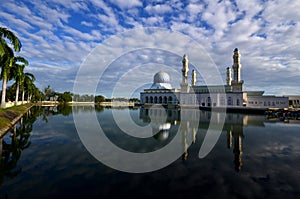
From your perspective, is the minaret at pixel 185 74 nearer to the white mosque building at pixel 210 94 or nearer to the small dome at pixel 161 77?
the white mosque building at pixel 210 94

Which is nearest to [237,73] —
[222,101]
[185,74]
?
[222,101]

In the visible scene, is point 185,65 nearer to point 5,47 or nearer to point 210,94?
point 210,94

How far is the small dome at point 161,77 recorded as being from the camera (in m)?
91.4

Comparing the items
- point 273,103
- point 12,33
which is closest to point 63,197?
point 12,33

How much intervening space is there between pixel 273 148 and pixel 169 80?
82455mm

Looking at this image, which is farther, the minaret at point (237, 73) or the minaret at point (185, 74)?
the minaret at point (185, 74)

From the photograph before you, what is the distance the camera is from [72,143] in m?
12.5

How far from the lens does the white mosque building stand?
62828 millimetres

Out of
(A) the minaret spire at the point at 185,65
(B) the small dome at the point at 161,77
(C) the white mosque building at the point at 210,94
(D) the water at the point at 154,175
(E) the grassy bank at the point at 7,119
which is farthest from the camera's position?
(B) the small dome at the point at 161,77

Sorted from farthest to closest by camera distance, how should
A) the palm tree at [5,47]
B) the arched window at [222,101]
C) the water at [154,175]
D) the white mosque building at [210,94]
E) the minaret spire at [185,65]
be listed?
1. the minaret spire at [185,65]
2. the arched window at [222,101]
3. the white mosque building at [210,94]
4. the palm tree at [5,47]
5. the water at [154,175]

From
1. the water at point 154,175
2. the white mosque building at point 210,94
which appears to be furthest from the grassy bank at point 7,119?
the white mosque building at point 210,94

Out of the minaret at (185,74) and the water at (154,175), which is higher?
the minaret at (185,74)

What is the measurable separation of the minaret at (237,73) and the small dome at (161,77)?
34124 mm

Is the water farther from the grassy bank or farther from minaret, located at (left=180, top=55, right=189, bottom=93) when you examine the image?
minaret, located at (left=180, top=55, right=189, bottom=93)
